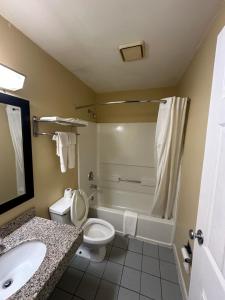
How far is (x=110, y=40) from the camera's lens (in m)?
1.25

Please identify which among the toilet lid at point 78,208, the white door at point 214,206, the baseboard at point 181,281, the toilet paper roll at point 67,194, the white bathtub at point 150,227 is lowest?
the baseboard at point 181,281

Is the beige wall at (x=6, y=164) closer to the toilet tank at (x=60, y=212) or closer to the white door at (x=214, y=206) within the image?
the toilet tank at (x=60, y=212)

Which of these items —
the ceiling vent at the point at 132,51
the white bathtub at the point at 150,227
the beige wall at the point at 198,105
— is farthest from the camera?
the white bathtub at the point at 150,227

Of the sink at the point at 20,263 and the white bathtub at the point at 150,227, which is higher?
the sink at the point at 20,263

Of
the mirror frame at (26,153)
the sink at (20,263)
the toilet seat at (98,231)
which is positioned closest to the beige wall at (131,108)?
the mirror frame at (26,153)

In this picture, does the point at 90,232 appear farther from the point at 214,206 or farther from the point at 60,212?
the point at 214,206

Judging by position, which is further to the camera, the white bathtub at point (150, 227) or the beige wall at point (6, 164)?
the white bathtub at point (150, 227)

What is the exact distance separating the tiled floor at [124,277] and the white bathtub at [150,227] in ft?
0.42

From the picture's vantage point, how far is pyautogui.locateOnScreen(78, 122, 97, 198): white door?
2150 mm

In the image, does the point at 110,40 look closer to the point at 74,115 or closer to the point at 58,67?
the point at 58,67

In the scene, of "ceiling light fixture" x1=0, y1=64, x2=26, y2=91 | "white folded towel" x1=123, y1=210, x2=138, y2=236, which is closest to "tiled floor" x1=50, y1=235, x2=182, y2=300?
"white folded towel" x1=123, y1=210, x2=138, y2=236

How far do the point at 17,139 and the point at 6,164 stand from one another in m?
0.22

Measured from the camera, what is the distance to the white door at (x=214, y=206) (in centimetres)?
61

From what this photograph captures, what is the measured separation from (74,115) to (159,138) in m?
1.19
